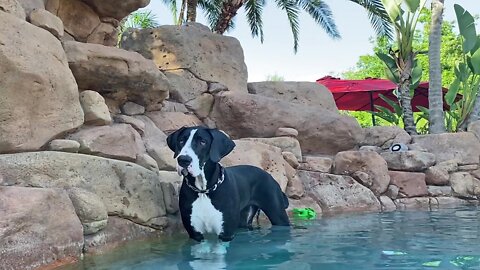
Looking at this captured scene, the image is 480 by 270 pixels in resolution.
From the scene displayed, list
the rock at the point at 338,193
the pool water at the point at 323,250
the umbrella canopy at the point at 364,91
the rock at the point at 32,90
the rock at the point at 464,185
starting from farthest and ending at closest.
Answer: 1. the umbrella canopy at the point at 364,91
2. the rock at the point at 464,185
3. the rock at the point at 338,193
4. the rock at the point at 32,90
5. the pool water at the point at 323,250

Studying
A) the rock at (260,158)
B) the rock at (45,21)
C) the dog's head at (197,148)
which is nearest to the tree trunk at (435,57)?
the rock at (260,158)

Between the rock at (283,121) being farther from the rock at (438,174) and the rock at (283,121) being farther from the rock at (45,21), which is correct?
the rock at (45,21)

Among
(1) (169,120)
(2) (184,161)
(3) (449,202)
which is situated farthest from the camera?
(3) (449,202)

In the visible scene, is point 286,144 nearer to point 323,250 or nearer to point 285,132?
point 285,132

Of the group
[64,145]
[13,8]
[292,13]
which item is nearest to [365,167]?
[64,145]

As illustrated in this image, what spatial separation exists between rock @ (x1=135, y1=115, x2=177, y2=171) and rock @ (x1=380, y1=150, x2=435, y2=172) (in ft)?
12.4

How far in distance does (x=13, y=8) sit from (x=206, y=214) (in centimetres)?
258

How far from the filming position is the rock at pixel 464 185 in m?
8.61

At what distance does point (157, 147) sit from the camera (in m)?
5.91

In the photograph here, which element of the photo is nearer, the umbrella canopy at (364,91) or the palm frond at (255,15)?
the umbrella canopy at (364,91)

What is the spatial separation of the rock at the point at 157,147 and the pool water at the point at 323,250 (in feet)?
3.40

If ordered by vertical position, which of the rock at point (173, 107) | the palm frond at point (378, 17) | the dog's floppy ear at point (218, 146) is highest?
the palm frond at point (378, 17)

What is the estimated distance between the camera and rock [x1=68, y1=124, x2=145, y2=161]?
15.8ft

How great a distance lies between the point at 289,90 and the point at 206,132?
190 inches
